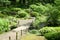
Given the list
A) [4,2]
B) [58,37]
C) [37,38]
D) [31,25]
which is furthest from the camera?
[4,2]

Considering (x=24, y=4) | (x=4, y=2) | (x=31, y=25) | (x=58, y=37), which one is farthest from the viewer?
(x=24, y=4)

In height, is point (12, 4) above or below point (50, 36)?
below

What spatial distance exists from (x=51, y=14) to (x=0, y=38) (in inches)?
376

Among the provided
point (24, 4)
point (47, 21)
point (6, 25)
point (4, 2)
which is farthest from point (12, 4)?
point (6, 25)

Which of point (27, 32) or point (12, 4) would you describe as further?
point (12, 4)

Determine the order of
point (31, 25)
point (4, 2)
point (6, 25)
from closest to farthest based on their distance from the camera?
1. point (6, 25)
2. point (31, 25)
3. point (4, 2)

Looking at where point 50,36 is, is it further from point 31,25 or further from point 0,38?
point 31,25

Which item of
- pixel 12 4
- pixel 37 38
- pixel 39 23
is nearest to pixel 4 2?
pixel 12 4

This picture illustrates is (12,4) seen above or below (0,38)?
below

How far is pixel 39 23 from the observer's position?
26.7 meters

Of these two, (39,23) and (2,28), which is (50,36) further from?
(39,23)

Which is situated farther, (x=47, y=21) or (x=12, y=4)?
(x=12, y=4)

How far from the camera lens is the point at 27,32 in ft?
76.8

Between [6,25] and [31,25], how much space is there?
15.9 ft
